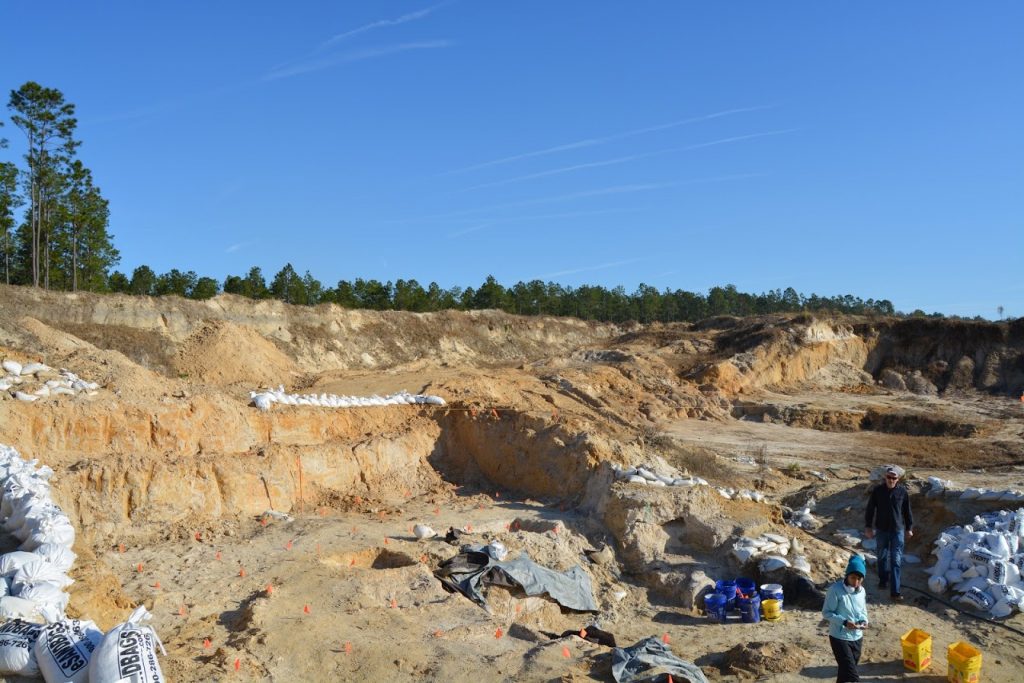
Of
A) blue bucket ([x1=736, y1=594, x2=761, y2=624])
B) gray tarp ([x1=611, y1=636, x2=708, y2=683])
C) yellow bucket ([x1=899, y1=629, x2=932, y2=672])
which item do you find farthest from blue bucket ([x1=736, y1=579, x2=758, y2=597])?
gray tarp ([x1=611, y1=636, x2=708, y2=683])

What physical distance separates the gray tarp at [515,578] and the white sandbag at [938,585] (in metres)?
4.28

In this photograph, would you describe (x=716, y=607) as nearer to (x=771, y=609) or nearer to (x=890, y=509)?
(x=771, y=609)

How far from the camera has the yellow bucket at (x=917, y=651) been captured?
23.1 feet

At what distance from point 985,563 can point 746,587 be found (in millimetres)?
2851

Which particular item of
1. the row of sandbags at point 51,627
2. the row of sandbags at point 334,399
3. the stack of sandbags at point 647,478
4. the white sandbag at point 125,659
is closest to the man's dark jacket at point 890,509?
the stack of sandbags at point 647,478

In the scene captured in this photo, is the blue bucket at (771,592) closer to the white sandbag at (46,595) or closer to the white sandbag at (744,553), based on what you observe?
the white sandbag at (744,553)

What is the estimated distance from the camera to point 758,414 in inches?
1032

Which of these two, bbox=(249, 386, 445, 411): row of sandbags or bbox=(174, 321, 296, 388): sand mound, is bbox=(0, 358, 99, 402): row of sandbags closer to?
bbox=(249, 386, 445, 411): row of sandbags

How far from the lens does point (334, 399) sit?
48.7 feet

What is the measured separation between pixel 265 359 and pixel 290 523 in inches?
572

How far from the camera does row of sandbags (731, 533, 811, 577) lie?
386 inches

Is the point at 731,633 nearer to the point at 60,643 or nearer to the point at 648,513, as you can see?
the point at 648,513

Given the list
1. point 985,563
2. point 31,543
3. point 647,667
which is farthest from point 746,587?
point 31,543

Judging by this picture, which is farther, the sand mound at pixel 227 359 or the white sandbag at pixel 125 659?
the sand mound at pixel 227 359
